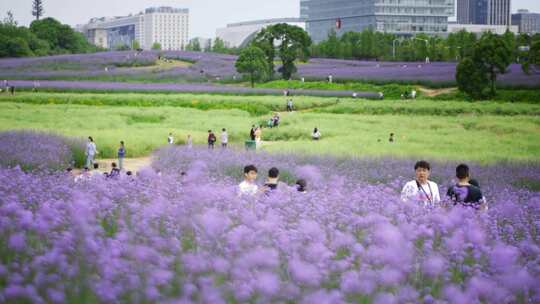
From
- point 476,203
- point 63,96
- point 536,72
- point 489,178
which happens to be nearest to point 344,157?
point 489,178

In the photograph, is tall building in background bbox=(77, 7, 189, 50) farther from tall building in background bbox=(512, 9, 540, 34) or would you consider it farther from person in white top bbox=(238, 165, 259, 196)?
tall building in background bbox=(512, 9, 540, 34)

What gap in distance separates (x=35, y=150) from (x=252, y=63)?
1088 inches

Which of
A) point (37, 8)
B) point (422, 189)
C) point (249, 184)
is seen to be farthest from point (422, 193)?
point (37, 8)

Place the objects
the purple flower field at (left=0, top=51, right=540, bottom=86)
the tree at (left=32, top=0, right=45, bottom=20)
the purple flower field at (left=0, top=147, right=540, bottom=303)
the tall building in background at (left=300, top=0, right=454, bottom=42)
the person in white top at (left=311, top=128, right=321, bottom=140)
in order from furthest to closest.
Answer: the tall building in background at (left=300, top=0, right=454, bottom=42) → the purple flower field at (left=0, top=51, right=540, bottom=86) → the person in white top at (left=311, top=128, right=321, bottom=140) → the tree at (left=32, top=0, right=45, bottom=20) → the purple flower field at (left=0, top=147, right=540, bottom=303)

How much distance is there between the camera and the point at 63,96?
27.1 meters

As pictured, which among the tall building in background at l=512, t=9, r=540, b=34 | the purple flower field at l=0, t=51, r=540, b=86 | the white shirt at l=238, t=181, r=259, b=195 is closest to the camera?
the white shirt at l=238, t=181, r=259, b=195

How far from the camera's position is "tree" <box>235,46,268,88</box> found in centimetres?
3956

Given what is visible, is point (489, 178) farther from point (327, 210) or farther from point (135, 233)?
point (135, 233)

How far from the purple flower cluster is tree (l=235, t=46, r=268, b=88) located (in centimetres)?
2467

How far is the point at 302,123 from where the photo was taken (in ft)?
80.1

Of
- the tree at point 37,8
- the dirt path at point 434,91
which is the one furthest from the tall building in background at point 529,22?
the tree at point 37,8

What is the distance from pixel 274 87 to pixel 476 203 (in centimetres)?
3335

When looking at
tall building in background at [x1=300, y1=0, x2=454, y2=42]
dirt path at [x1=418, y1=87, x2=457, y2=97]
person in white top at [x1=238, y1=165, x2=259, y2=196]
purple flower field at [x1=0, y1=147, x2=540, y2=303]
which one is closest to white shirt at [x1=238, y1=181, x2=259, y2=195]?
person in white top at [x1=238, y1=165, x2=259, y2=196]

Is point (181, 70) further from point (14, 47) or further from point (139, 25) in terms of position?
point (14, 47)
